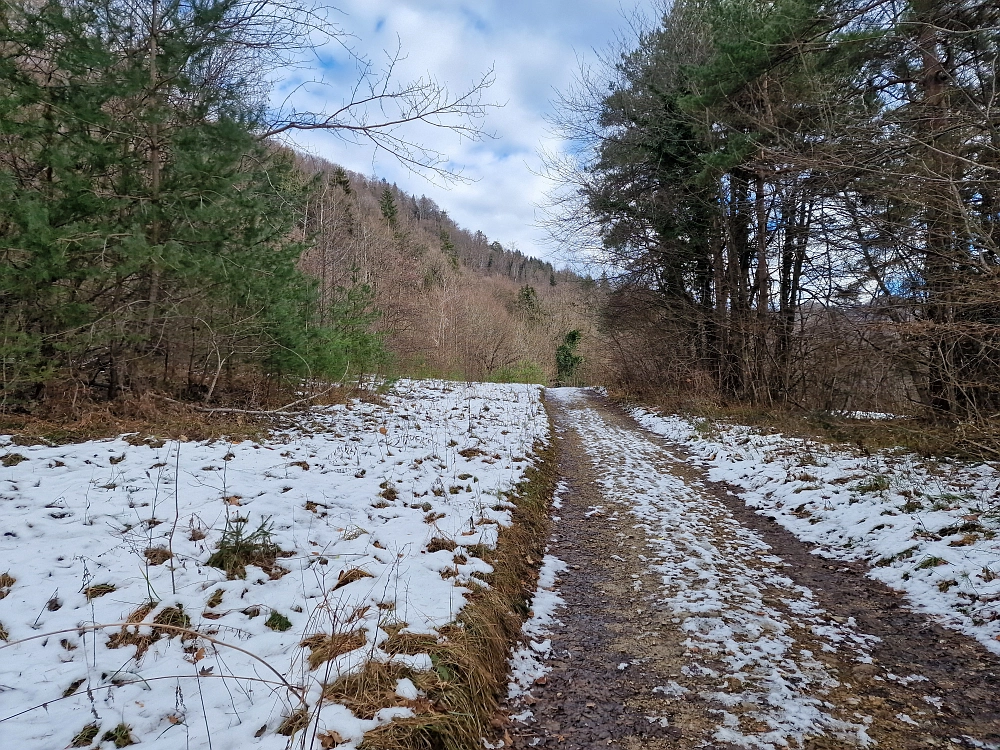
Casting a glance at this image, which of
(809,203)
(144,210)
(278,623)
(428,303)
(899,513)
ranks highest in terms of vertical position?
(428,303)

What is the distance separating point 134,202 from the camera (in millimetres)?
5934

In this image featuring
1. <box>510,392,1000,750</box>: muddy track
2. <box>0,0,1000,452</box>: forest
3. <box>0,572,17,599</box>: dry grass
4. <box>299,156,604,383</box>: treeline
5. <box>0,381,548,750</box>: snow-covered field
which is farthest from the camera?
<box>299,156,604,383</box>: treeline

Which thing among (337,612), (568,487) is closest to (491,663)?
(337,612)

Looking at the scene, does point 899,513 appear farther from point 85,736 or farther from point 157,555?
point 157,555

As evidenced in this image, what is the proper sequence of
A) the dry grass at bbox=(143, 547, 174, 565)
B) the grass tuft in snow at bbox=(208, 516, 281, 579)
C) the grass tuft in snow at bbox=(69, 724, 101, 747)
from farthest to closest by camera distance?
the grass tuft in snow at bbox=(208, 516, 281, 579) → the dry grass at bbox=(143, 547, 174, 565) → the grass tuft in snow at bbox=(69, 724, 101, 747)

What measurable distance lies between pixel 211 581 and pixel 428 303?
95.0 ft

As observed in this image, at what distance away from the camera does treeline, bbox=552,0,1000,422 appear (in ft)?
17.1

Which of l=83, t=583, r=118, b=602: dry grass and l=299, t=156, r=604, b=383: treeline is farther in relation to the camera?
l=299, t=156, r=604, b=383: treeline

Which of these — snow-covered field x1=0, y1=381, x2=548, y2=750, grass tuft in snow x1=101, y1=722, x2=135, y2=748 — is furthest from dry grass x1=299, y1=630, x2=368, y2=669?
grass tuft in snow x1=101, y1=722, x2=135, y2=748

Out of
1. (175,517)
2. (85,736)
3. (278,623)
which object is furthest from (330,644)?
(175,517)

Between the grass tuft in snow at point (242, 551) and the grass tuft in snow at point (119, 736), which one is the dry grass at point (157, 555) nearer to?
the grass tuft in snow at point (242, 551)

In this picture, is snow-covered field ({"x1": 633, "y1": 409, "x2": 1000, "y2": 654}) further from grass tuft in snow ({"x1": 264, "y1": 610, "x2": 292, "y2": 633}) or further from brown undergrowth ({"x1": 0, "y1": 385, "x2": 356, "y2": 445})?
brown undergrowth ({"x1": 0, "y1": 385, "x2": 356, "y2": 445})

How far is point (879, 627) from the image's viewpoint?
10.4ft

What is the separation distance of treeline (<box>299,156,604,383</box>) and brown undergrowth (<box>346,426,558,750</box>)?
692 centimetres
